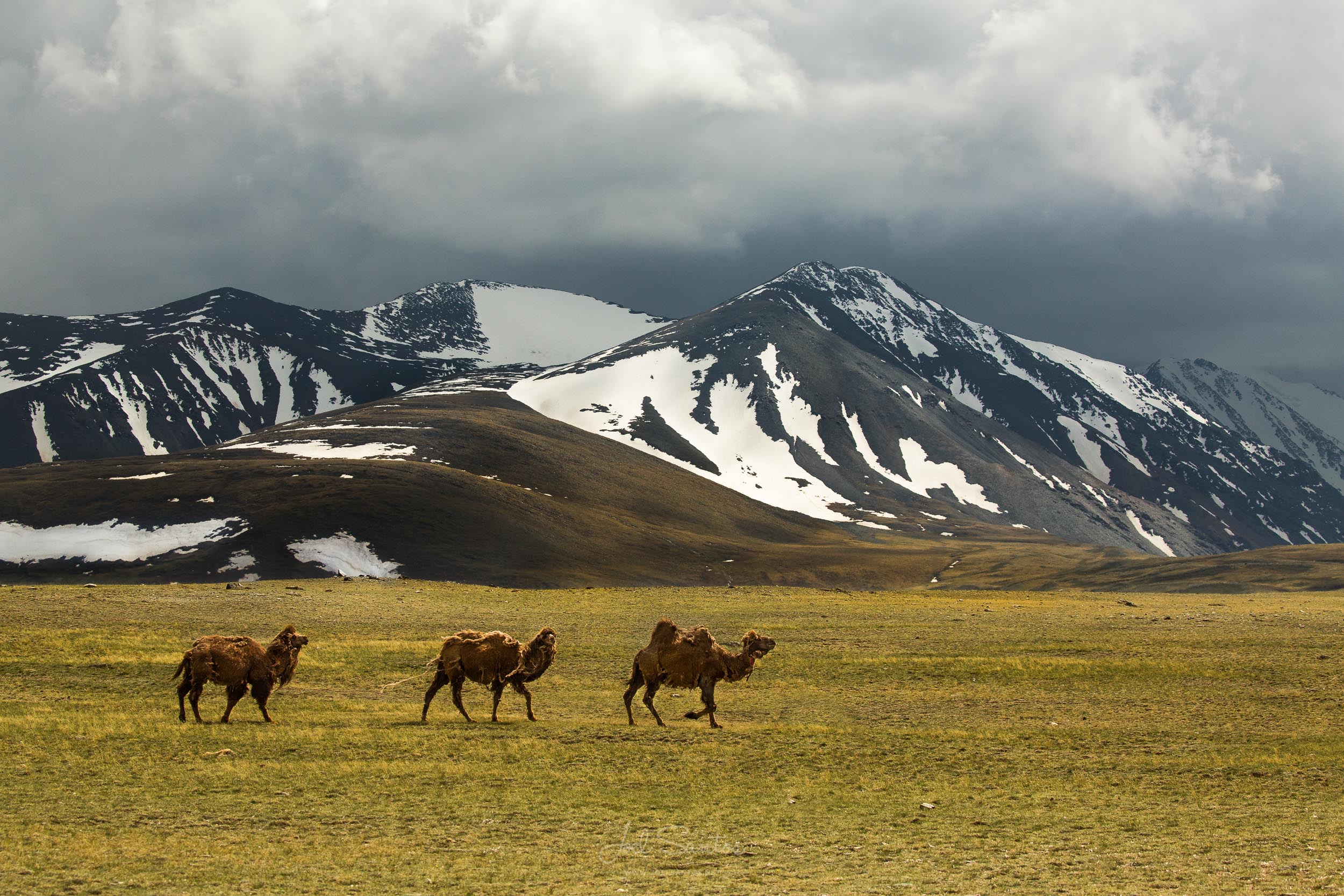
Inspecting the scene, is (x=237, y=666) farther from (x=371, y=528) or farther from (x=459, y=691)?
(x=371, y=528)

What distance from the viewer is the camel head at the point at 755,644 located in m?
27.6

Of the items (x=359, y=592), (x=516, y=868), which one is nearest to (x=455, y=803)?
(x=516, y=868)

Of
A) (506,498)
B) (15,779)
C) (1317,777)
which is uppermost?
(506,498)

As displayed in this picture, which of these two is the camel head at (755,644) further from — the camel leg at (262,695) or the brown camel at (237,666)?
the camel leg at (262,695)

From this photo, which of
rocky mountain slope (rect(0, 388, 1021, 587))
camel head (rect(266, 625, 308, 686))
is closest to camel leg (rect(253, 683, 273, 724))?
camel head (rect(266, 625, 308, 686))

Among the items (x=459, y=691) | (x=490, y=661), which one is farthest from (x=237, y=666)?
(x=490, y=661)

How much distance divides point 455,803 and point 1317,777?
17704mm

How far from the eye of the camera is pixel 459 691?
27578 millimetres

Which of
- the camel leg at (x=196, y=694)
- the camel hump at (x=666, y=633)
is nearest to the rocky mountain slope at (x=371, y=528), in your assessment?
the camel leg at (x=196, y=694)

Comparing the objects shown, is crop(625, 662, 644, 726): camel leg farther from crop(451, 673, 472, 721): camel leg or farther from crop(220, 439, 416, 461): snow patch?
crop(220, 439, 416, 461): snow patch

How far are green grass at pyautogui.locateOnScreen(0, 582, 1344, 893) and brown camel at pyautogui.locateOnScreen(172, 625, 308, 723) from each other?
97 centimetres

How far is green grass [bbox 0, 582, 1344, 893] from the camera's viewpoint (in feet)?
50.5

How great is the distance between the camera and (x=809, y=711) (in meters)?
31.2

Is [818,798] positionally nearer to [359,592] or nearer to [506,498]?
[359,592]
